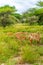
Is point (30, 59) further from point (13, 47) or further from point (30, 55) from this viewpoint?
point (13, 47)

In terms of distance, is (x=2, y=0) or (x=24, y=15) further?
(x=2, y=0)

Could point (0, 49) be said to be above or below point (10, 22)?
above

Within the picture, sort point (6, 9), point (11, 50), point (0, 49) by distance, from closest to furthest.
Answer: point (0, 49), point (11, 50), point (6, 9)

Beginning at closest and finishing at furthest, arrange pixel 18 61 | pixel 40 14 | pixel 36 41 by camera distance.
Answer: pixel 18 61 < pixel 36 41 < pixel 40 14

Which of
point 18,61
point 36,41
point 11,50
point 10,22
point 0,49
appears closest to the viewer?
point 18,61

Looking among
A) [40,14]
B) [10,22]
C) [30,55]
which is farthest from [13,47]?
[40,14]

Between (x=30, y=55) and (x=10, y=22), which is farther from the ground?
A: (x=30, y=55)

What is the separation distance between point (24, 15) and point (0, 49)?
65.5 ft

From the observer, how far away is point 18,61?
656 cm

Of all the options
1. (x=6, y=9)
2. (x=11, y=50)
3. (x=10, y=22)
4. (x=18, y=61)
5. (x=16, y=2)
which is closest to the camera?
(x=18, y=61)

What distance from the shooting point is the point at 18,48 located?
851 centimetres

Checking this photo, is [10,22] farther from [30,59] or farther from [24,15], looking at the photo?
[30,59]

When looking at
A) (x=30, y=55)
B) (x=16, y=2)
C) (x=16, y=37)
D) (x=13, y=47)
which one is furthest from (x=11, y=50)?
(x=16, y=2)

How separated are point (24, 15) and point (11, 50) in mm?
19318
